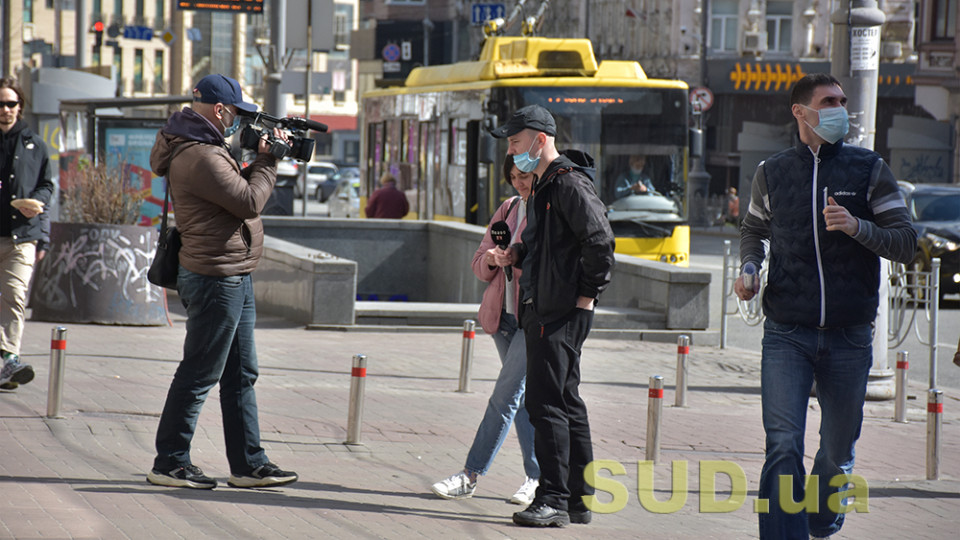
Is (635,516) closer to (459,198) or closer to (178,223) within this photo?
(178,223)

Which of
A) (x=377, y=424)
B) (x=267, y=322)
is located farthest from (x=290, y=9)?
(x=377, y=424)

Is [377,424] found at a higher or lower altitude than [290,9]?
lower

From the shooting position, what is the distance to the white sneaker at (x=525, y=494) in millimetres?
6477

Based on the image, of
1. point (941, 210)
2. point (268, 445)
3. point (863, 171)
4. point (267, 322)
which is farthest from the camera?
point (941, 210)

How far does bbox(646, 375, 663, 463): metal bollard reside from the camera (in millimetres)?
7445

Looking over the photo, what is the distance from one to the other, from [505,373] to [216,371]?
1.29 metres

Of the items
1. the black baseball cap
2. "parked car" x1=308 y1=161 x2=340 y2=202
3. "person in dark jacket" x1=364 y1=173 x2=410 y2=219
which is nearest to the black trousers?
the black baseball cap

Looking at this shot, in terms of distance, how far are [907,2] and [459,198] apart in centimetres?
2873

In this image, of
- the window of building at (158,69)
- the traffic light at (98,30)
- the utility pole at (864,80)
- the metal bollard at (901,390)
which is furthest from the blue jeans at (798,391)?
the window of building at (158,69)

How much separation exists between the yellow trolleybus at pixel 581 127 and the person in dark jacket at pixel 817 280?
12.2 m

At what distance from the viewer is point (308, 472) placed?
23.1 ft

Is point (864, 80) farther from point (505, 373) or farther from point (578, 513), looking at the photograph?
point (578, 513)

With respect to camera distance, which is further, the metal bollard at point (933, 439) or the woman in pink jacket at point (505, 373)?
the metal bollard at point (933, 439)

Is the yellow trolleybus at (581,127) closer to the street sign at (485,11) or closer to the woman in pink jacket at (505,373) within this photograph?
the woman in pink jacket at (505,373)
